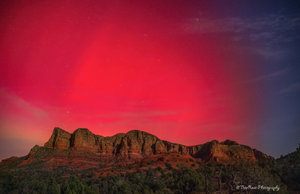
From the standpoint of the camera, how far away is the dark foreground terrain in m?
36.6

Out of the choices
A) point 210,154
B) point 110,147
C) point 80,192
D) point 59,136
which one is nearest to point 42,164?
point 59,136

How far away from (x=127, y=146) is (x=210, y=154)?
7541 centimetres

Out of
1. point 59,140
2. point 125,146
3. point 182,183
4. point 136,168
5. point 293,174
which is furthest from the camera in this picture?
point 125,146

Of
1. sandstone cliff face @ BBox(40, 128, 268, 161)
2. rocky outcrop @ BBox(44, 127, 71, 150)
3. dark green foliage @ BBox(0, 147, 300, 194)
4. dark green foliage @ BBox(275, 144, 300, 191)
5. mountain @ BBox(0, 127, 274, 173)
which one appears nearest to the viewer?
dark green foliage @ BBox(0, 147, 300, 194)

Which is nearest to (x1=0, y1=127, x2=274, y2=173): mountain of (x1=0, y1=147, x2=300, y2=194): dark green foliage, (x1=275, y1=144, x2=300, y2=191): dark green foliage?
(x1=0, y1=147, x2=300, y2=194): dark green foliage

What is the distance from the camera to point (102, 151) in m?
168

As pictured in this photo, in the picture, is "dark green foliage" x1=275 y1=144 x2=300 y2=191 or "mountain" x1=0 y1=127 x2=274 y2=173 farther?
"mountain" x1=0 y1=127 x2=274 y2=173

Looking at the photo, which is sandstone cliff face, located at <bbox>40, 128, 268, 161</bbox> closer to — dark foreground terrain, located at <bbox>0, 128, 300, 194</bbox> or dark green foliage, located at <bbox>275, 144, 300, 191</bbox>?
dark foreground terrain, located at <bbox>0, 128, 300, 194</bbox>

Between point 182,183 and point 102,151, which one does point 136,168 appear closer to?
point 182,183

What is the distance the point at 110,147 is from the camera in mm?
176625

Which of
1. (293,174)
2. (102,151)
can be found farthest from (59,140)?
(293,174)

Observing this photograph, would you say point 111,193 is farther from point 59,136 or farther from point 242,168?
point 59,136

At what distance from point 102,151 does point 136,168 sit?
96.1 meters

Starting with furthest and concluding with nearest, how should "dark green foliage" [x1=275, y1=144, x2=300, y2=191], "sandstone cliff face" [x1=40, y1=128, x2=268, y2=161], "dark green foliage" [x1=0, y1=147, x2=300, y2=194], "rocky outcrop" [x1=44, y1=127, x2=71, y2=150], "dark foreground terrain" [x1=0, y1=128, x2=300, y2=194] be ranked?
"rocky outcrop" [x1=44, y1=127, x2=71, y2=150] < "sandstone cliff face" [x1=40, y1=128, x2=268, y2=161] < "dark green foliage" [x1=275, y1=144, x2=300, y2=191] < "dark foreground terrain" [x1=0, y1=128, x2=300, y2=194] < "dark green foliage" [x1=0, y1=147, x2=300, y2=194]
